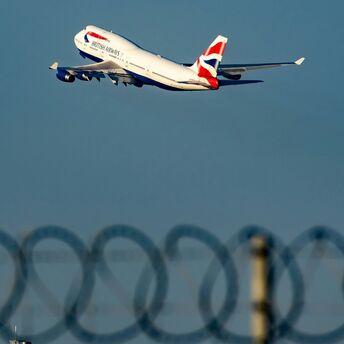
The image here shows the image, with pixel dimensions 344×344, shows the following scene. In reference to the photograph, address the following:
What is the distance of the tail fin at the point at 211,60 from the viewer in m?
164

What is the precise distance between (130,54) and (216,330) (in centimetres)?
14687

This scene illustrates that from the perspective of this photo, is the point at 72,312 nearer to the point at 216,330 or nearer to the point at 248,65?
the point at 216,330

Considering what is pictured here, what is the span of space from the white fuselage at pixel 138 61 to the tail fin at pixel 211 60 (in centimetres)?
149

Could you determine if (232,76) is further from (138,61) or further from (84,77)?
(84,77)

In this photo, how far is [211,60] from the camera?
549 ft

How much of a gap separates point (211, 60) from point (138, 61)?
9416mm

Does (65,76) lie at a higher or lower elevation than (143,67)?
lower

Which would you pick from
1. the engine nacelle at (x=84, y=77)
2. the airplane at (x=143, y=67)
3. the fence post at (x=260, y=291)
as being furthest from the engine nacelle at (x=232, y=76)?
the fence post at (x=260, y=291)

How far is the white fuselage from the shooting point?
160 m

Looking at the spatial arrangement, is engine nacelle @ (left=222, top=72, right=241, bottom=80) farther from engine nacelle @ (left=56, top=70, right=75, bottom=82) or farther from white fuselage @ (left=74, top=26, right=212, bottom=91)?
engine nacelle @ (left=56, top=70, right=75, bottom=82)

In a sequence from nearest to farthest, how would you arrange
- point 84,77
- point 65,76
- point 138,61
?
point 84,77
point 65,76
point 138,61

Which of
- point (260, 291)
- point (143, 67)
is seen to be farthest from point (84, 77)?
point (260, 291)

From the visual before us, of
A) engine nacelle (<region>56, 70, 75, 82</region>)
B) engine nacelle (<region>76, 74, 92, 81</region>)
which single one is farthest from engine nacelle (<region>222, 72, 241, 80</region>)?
engine nacelle (<region>56, 70, 75, 82</region>)

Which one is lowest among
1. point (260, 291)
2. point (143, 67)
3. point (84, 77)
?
point (260, 291)
